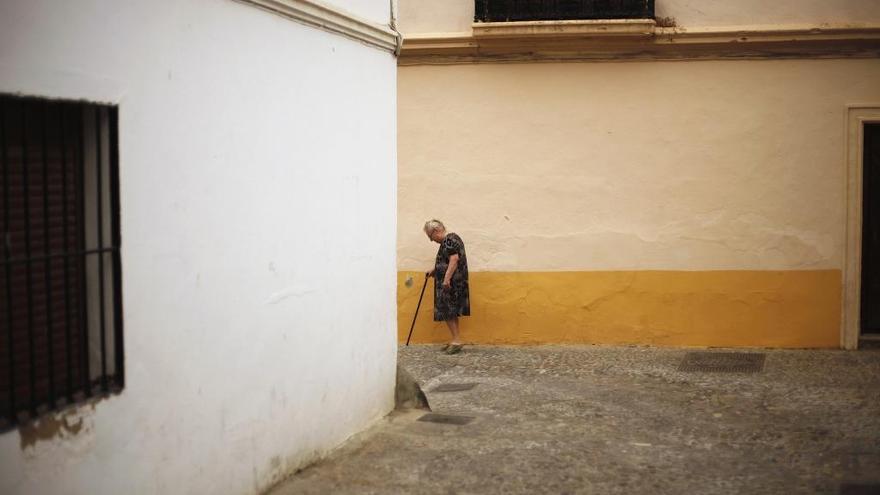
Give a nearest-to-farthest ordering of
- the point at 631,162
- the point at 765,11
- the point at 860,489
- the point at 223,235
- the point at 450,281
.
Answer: the point at 223,235, the point at 860,489, the point at 765,11, the point at 450,281, the point at 631,162

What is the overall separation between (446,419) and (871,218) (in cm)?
631

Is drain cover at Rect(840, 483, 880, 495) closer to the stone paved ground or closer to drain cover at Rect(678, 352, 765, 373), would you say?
the stone paved ground

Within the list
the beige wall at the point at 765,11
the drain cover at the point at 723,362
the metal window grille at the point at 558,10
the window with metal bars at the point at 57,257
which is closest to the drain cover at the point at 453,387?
the drain cover at the point at 723,362

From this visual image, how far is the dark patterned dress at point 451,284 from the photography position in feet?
39.9

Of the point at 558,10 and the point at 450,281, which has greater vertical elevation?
the point at 558,10

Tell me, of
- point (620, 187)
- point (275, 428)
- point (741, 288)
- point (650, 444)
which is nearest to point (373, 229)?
point (275, 428)

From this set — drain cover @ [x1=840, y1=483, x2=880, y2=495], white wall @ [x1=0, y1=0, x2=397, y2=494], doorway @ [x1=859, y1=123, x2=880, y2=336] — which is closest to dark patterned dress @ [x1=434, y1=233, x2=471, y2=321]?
white wall @ [x1=0, y1=0, x2=397, y2=494]

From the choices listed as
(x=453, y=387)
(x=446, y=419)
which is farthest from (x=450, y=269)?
(x=446, y=419)

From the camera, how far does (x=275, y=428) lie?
6.81 m

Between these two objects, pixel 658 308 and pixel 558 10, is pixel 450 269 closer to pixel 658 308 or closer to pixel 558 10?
pixel 658 308

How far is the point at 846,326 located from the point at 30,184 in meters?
9.91

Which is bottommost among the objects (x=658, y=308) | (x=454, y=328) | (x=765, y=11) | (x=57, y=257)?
(x=454, y=328)

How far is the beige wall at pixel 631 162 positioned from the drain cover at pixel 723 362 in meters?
1.09

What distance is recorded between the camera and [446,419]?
29.0 ft
